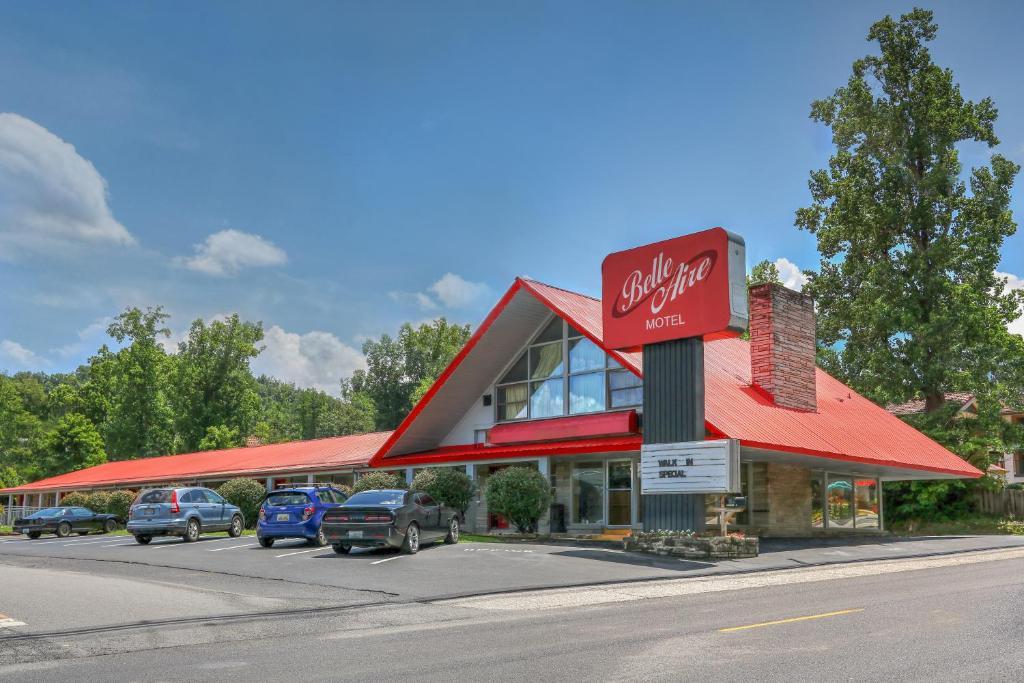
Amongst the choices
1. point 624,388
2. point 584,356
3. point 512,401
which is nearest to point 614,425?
point 624,388

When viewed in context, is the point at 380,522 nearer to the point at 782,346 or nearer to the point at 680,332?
the point at 680,332

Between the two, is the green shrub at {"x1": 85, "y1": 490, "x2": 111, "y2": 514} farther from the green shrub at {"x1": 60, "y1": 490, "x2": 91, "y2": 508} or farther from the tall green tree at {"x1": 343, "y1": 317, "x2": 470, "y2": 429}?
the tall green tree at {"x1": 343, "y1": 317, "x2": 470, "y2": 429}

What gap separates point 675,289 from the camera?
2094 cm

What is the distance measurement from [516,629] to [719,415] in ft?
43.7

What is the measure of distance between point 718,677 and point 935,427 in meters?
34.7

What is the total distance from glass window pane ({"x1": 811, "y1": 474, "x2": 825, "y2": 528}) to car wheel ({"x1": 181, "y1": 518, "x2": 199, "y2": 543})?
1918 centimetres

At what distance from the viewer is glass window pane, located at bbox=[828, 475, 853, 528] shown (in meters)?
30.8

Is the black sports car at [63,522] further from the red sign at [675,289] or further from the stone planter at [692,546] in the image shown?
the stone planter at [692,546]

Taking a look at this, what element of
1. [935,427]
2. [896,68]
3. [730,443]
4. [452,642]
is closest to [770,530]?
[730,443]

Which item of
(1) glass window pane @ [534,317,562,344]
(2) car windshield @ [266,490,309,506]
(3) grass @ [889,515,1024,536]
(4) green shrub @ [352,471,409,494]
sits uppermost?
(1) glass window pane @ [534,317,562,344]

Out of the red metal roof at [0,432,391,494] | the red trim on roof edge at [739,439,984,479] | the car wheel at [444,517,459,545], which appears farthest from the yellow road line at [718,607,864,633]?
the red metal roof at [0,432,391,494]

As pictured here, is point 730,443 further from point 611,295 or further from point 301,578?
point 301,578

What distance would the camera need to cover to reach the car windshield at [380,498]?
65.8 feet

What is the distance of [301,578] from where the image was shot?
617 inches
